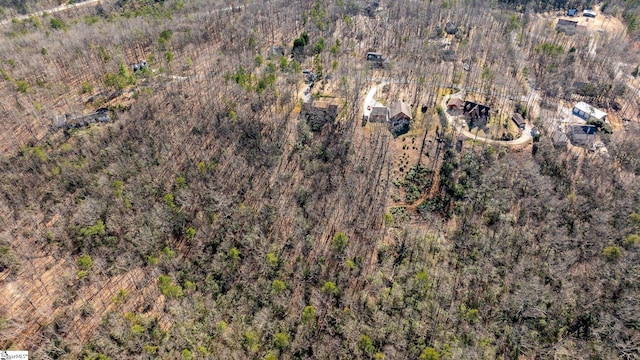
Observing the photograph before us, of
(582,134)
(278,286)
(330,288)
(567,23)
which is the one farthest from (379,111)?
(567,23)

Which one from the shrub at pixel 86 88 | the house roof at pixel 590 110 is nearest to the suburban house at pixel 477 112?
the house roof at pixel 590 110

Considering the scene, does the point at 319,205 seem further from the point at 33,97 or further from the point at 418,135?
the point at 33,97

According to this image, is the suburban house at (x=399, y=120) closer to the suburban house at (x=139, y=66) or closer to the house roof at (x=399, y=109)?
the house roof at (x=399, y=109)

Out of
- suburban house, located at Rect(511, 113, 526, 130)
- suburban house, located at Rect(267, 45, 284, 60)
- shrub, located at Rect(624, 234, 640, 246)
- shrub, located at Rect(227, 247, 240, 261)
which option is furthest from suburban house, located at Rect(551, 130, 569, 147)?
suburban house, located at Rect(267, 45, 284, 60)

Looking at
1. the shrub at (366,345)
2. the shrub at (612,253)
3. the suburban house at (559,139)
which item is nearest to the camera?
the shrub at (366,345)

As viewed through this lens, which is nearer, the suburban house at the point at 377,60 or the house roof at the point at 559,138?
the house roof at the point at 559,138

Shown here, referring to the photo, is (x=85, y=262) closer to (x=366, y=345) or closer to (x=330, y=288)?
(x=330, y=288)
